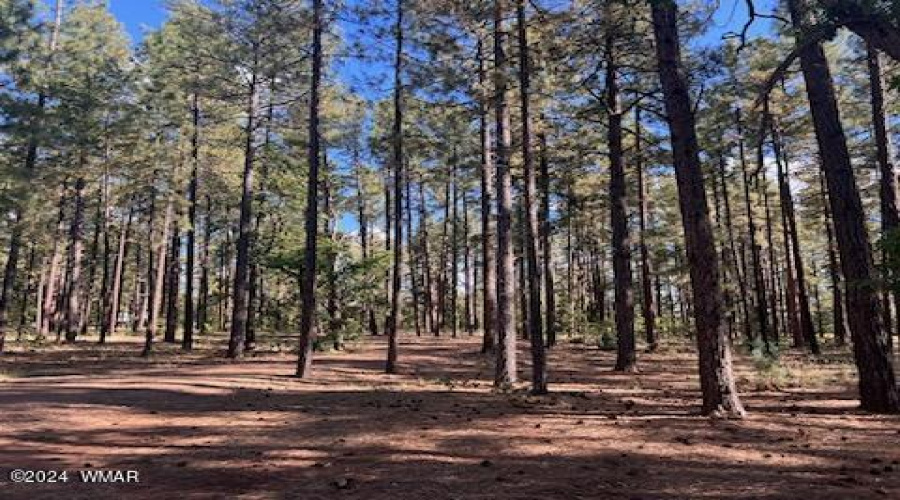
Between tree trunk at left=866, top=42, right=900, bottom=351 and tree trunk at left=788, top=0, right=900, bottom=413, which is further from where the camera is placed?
tree trunk at left=866, top=42, right=900, bottom=351

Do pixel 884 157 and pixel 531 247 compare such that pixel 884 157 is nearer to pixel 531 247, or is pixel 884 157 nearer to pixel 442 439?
pixel 531 247

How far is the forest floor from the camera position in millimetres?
5488

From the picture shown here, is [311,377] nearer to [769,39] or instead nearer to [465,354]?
[465,354]

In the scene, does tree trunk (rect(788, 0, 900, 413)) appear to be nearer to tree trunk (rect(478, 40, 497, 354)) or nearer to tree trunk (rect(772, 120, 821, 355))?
tree trunk (rect(478, 40, 497, 354))

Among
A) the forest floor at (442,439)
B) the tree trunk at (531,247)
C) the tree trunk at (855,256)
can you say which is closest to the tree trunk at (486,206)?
the tree trunk at (531,247)

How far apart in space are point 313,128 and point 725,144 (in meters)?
13.9

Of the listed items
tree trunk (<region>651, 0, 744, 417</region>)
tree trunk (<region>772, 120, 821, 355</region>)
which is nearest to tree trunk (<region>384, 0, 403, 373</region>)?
tree trunk (<region>651, 0, 744, 417</region>)

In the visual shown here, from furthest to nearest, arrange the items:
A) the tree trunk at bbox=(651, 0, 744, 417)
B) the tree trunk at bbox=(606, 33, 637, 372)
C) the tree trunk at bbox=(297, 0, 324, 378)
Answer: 1. the tree trunk at bbox=(606, 33, 637, 372)
2. the tree trunk at bbox=(297, 0, 324, 378)
3. the tree trunk at bbox=(651, 0, 744, 417)

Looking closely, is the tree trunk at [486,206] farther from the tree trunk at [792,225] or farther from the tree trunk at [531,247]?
the tree trunk at [792,225]

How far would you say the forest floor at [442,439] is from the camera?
216 inches

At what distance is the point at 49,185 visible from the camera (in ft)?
81.9

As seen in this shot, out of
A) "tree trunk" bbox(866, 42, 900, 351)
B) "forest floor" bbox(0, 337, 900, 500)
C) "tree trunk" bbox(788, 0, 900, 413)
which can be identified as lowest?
"forest floor" bbox(0, 337, 900, 500)

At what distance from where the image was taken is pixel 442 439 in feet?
24.7

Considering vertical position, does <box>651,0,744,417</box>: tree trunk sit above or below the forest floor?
above
